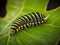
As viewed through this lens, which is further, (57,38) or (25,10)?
(25,10)

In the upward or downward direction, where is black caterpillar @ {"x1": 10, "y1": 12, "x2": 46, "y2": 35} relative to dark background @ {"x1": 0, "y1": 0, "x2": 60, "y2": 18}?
downward

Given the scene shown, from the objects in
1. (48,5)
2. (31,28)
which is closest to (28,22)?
(31,28)

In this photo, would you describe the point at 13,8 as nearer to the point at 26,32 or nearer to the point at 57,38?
the point at 26,32


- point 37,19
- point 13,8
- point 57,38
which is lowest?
point 57,38

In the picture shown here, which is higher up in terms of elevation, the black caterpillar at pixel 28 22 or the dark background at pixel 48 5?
the dark background at pixel 48 5

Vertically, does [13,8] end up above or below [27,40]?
above

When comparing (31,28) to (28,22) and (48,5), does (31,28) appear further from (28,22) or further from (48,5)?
(48,5)

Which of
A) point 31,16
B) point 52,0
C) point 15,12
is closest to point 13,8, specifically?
point 15,12
